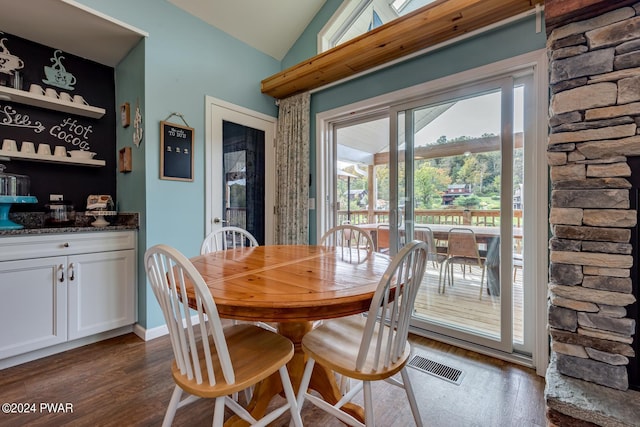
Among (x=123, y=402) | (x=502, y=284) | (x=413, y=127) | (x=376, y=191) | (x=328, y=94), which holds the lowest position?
(x=123, y=402)

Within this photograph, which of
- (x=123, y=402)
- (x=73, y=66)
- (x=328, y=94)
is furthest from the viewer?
(x=328, y=94)

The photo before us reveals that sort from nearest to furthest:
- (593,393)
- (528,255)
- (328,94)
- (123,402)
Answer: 1. (593,393)
2. (123,402)
3. (528,255)
4. (328,94)

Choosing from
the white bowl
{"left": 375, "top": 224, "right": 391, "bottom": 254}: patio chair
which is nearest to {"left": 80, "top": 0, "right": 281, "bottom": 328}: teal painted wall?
the white bowl

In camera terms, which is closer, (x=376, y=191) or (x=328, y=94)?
(x=376, y=191)

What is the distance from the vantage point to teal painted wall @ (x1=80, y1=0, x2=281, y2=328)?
238 centimetres

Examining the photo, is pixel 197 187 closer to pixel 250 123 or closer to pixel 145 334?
pixel 250 123

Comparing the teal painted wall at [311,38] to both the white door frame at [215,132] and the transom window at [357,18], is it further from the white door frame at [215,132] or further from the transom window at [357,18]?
the white door frame at [215,132]

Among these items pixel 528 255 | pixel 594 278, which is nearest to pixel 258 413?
pixel 594 278

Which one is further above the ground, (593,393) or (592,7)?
(592,7)

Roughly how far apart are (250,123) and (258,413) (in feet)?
8.86

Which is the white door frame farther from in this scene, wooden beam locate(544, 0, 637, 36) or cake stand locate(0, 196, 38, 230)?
wooden beam locate(544, 0, 637, 36)

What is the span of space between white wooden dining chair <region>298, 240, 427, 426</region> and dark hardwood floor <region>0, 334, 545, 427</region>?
0.41m

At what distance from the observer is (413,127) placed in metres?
2.50

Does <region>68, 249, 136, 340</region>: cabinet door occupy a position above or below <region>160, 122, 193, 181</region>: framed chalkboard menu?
below
